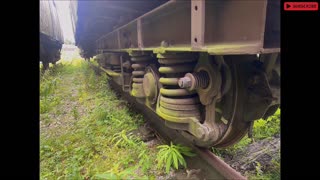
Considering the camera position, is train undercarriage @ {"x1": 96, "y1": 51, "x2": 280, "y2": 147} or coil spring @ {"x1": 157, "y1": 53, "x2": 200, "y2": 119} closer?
train undercarriage @ {"x1": 96, "y1": 51, "x2": 280, "y2": 147}

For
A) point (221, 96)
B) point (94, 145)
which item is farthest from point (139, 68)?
point (221, 96)

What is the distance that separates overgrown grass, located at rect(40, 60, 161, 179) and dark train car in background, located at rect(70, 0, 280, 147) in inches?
22.5

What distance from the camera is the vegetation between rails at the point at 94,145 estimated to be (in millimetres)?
2211

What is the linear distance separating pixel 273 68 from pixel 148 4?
1.89 meters

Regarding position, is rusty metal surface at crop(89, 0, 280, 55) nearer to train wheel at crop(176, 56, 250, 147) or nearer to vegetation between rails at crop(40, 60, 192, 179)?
train wheel at crop(176, 56, 250, 147)

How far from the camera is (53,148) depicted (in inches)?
113

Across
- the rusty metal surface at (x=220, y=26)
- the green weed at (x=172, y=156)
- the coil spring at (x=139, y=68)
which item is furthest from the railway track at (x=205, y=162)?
the rusty metal surface at (x=220, y=26)

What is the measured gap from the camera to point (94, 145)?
9.22 feet

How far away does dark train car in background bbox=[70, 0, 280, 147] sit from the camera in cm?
121
